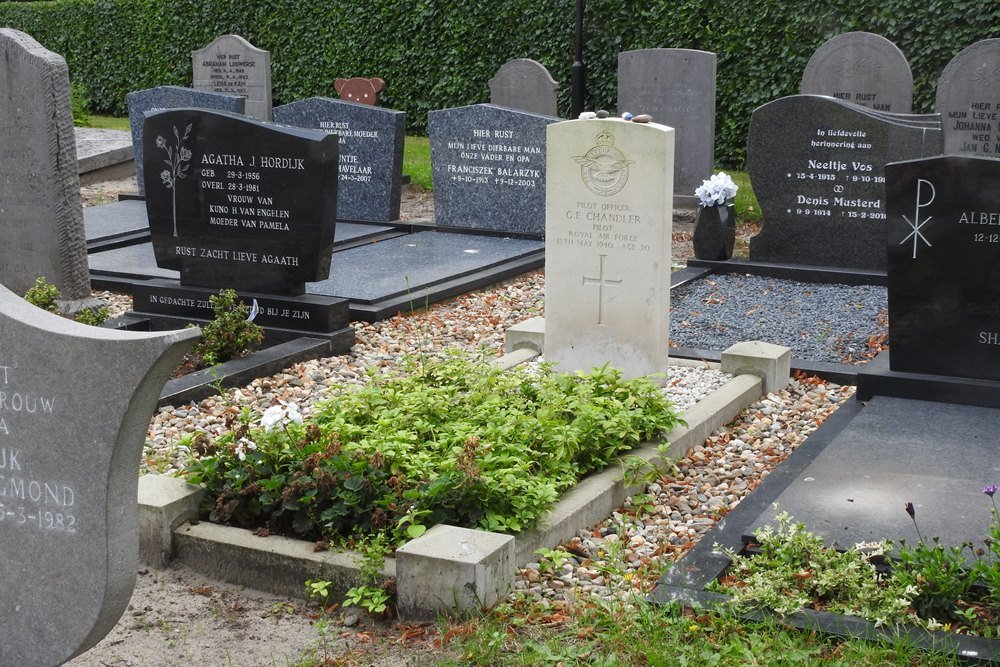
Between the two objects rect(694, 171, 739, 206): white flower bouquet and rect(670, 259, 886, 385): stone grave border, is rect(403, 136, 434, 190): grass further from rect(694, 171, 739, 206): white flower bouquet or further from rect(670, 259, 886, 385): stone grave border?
rect(670, 259, 886, 385): stone grave border

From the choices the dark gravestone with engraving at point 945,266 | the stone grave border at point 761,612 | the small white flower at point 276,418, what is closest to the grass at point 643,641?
the stone grave border at point 761,612

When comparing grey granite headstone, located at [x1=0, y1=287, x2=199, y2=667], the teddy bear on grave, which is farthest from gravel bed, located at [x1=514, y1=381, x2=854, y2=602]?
the teddy bear on grave

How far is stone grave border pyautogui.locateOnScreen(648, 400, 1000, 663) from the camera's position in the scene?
11.8 ft

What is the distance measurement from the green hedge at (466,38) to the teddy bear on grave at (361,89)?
2.03 meters

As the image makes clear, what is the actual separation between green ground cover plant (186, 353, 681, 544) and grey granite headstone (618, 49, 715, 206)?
7.39m

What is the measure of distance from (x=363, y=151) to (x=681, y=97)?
3.50 m

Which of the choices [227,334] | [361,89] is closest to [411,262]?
[227,334]

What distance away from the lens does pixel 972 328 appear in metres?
6.15

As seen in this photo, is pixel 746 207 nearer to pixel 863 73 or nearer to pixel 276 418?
pixel 863 73

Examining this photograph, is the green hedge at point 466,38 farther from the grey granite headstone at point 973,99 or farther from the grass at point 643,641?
the grass at point 643,641

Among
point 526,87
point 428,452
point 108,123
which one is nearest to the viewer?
point 428,452

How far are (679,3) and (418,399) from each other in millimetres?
12012

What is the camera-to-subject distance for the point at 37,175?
26.4 ft

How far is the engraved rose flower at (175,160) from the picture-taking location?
25.6 ft
